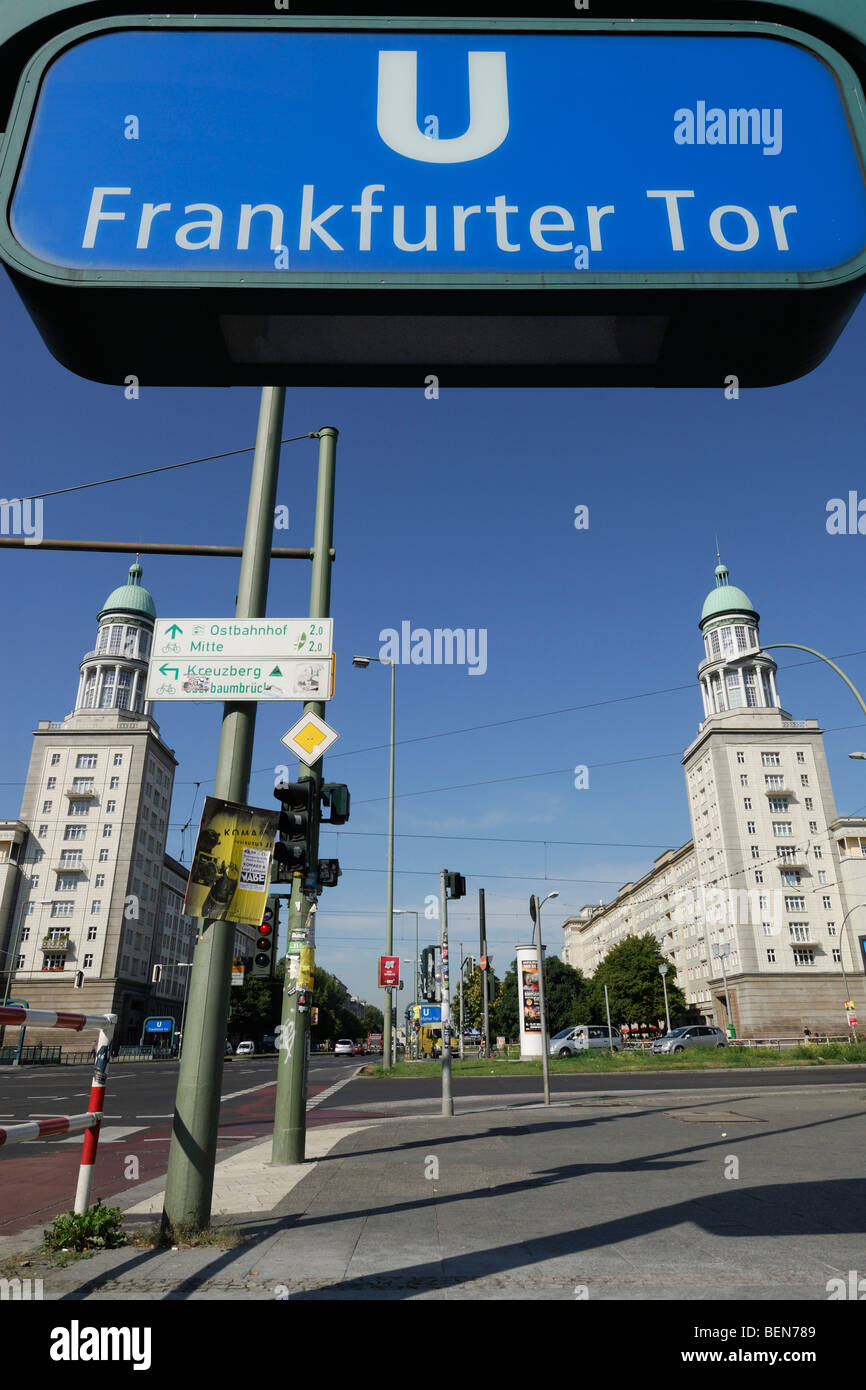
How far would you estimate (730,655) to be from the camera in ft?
274

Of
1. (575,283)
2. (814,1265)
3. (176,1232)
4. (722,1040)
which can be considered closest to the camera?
(575,283)

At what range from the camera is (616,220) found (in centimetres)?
153

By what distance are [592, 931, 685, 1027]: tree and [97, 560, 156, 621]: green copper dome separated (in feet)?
190

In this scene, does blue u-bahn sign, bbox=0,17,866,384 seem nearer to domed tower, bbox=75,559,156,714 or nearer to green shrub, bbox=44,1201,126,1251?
green shrub, bbox=44,1201,126,1251

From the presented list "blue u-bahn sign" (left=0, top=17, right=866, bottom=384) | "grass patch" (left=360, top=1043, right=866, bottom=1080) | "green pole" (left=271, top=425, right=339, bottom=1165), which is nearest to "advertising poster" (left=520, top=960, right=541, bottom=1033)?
"grass patch" (left=360, top=1043, right=866, bottom=1080)

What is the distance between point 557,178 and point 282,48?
2.01 feet

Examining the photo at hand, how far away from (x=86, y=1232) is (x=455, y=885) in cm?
1207

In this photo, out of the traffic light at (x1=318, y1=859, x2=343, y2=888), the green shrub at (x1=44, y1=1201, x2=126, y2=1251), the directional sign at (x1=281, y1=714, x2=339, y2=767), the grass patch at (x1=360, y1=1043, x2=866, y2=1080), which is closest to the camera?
the green shrub at (x1=44, y1=1201, x2=126, y2=1251)

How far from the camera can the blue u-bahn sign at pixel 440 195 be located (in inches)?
57.6

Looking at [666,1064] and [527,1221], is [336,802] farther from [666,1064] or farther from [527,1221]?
[666,1064]

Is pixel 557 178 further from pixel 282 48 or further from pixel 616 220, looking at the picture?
pixel 282 48

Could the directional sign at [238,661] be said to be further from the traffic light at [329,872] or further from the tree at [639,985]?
the tree at [639,985]

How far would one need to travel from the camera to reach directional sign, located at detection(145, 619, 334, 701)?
5.98 m
